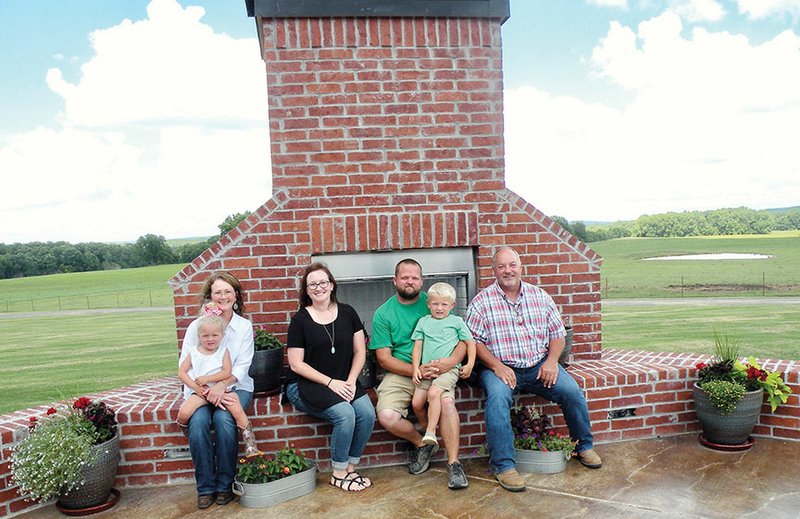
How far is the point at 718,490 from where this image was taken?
3326 millimetres

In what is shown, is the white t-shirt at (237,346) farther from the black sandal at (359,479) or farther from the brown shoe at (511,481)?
the brown shoe at (511,481)

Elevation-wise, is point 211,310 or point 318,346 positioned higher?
point 211,310

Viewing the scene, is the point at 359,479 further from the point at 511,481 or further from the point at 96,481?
the point at 96,481

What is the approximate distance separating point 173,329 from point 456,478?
15655 millimetres

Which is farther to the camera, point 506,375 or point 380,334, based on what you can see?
point 380,334

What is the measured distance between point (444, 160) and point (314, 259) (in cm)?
127

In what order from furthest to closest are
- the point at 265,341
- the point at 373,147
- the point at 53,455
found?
the point at 373,147 → the point at 265,341 → the point at 53,455

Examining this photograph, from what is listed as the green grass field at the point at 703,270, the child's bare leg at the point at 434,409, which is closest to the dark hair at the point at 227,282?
the child's bare leg at the point at 434,409

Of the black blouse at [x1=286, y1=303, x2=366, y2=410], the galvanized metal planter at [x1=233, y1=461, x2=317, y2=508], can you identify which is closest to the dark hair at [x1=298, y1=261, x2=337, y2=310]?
the black blouse at [x1=286, y1=303, x2=366, y2=410]

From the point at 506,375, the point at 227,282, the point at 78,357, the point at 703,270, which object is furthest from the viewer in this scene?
the point at 703,270

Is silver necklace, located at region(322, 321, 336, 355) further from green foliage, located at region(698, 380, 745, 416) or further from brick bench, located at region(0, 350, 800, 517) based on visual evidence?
green foliage, located at region(698, 380, 745, 416)

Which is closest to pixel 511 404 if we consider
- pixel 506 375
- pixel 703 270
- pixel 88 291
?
pixel 506 375

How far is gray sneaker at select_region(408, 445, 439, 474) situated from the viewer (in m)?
3.75

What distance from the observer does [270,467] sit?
3371 millimetres
